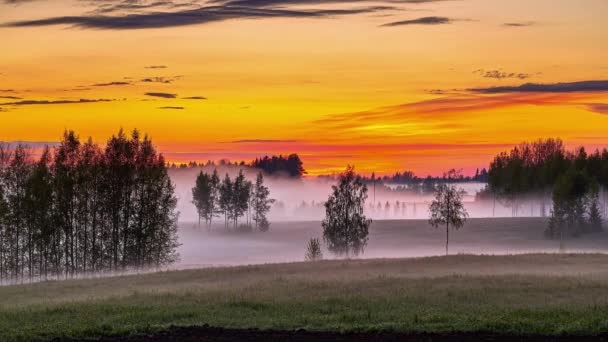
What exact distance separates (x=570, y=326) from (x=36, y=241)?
55.3 metres

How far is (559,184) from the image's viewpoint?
11912cm

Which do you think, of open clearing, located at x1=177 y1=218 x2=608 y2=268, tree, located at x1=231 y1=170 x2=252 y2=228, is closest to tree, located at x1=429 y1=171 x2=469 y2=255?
open clearing, located at x1=177 y1=218 x2=608 y2=268

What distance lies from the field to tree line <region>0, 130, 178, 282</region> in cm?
2345

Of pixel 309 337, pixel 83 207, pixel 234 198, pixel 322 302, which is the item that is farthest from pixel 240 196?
pixel 309 337

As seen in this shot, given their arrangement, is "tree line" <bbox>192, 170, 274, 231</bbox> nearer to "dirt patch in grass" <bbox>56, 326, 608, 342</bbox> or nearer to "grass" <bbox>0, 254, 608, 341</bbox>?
"grass" <bbox>0, 254, 608, 341</bbox>

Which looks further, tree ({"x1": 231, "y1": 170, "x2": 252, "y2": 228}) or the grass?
tree ({"x1": 231, "y1": 170, "x2": 252, "y2": 228})

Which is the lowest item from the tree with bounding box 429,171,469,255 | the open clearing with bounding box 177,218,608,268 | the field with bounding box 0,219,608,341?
the open clearing with bounding box 177,218,608,268

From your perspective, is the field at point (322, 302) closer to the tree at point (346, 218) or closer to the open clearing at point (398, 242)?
the tree at point (346, 218)

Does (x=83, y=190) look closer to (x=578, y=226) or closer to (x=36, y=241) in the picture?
(x=36, y=241)

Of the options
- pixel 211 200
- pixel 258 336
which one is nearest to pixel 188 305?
pixel 258 336

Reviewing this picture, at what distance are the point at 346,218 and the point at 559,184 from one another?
1484 inches

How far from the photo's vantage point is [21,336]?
24.5 m

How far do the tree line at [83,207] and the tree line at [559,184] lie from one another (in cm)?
6651

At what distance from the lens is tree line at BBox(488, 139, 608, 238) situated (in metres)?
119
